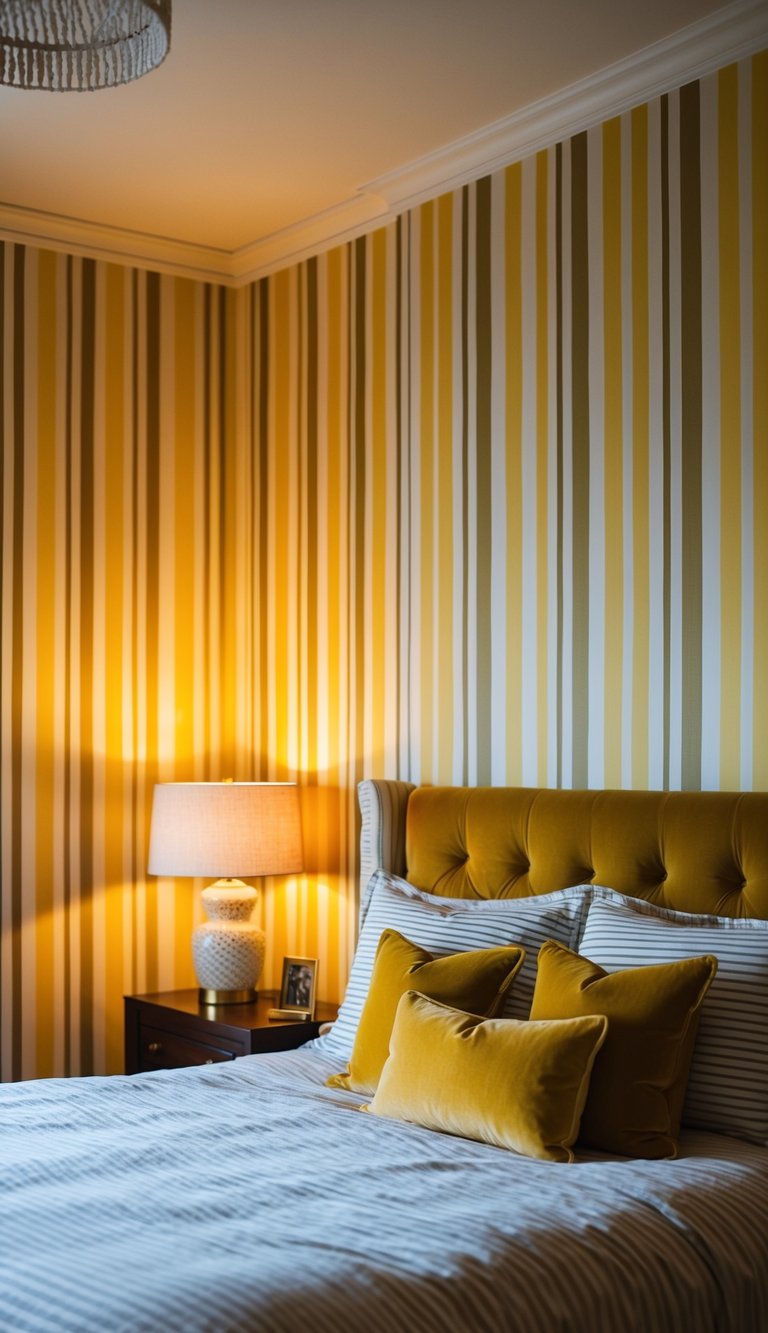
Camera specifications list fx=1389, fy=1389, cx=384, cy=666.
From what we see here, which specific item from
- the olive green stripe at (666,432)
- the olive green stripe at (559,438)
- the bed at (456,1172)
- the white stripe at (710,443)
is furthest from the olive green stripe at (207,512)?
the white stripe at (710,443)

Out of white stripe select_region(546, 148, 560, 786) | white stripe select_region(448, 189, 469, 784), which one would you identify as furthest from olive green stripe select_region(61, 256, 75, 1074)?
white stripe select_region(546, 148, 560, 786)

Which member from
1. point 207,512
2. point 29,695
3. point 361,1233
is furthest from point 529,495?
point 361,1233

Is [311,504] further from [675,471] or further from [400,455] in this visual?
[675,471]

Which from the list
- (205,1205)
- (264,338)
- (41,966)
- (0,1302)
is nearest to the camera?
(0,1302)

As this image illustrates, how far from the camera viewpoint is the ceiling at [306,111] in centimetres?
290

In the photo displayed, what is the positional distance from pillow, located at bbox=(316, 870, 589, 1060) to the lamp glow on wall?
477 mm

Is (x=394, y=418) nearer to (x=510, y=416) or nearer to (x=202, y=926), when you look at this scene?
(x=510, y=416)

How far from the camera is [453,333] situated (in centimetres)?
364

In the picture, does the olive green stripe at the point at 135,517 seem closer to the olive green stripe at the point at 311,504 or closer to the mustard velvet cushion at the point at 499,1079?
the olive green stripe at the point at 311,504

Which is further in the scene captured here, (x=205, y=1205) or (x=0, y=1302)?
(x=205, y=1205)

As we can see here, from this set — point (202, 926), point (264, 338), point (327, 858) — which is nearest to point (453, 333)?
point (264, 338)

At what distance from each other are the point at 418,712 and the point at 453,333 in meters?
1.00

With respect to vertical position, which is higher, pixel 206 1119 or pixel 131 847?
pixel 131 847

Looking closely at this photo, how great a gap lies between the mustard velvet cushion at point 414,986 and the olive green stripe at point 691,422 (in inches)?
24.1
